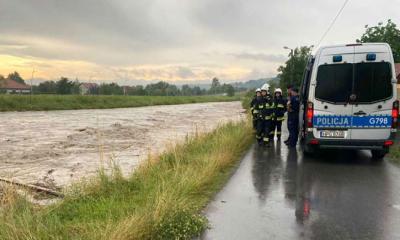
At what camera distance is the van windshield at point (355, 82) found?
8.55 meters

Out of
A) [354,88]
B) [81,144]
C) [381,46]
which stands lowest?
[81,144]

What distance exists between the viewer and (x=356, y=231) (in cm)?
473

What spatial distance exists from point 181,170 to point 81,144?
366 inches

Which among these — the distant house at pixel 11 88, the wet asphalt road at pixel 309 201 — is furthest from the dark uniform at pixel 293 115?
the distant house at pixel 11 88

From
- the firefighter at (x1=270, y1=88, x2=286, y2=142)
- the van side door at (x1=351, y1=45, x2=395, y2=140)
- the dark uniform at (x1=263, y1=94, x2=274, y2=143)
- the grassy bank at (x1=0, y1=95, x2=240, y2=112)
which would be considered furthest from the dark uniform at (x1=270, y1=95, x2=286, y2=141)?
the grassy bank at (x1=0, y1=95, x2=240, y2=112)

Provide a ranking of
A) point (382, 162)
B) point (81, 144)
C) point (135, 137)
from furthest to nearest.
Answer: point (135, 137)
point (81, 144)
point (382, 162)

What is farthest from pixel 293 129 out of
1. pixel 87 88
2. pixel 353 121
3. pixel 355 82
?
pixel 87 88

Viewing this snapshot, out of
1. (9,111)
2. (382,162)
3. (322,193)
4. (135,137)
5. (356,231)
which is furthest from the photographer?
(9,111)

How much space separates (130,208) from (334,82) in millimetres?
5509

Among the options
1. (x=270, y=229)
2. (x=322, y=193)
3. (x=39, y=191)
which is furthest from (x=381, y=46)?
(x=39, y=191)

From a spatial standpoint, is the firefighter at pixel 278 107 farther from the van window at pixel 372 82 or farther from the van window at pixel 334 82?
the van window at pixel 372 82

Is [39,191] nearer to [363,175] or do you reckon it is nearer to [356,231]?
[356,231]

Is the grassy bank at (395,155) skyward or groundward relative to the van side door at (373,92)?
groundward

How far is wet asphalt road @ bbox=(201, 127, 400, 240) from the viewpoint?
15.6 feet
